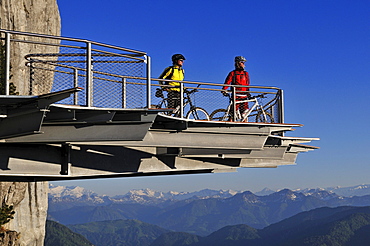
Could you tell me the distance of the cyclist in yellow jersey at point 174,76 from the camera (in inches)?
637

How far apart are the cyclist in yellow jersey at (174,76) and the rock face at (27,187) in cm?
1392

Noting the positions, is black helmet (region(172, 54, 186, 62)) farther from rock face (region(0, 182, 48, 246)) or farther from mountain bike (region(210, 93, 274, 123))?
rock face (region(0, 182, 48, 246))

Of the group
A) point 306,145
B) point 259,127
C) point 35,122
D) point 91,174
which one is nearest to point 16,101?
point 35,122

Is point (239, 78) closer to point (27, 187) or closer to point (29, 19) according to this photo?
point (29, 19)

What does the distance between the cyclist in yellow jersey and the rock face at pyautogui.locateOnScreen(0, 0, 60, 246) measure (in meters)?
13.9

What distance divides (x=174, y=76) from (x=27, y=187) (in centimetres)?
2354

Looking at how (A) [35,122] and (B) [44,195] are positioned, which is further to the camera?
(B) [44,195]

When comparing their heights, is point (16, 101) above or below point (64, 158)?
above

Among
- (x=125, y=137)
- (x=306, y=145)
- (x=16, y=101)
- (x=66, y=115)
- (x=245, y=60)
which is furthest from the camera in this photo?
(x=306, y=145)

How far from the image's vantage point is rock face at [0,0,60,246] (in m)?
32.2

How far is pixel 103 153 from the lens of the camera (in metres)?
15.1

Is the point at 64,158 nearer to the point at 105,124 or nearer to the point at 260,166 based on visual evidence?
the point at 105,124

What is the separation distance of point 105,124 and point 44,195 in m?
28.6

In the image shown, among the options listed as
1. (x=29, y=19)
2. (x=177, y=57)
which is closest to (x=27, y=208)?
(x=29, y=19)
